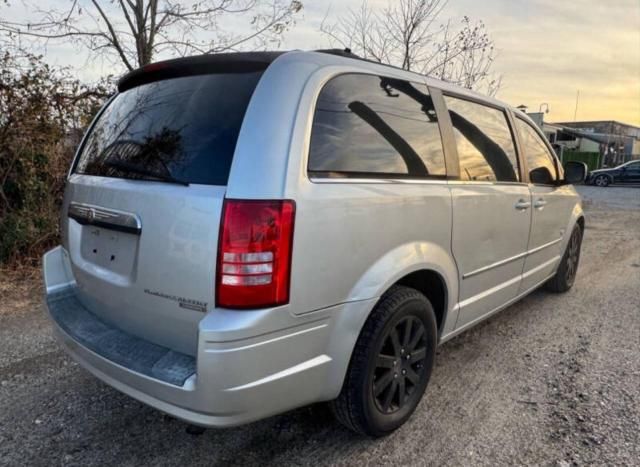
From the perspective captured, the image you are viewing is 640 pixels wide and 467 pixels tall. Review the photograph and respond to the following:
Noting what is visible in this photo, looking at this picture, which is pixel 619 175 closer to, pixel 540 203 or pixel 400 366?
pixel 540 203

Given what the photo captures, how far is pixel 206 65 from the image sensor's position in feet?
6.92

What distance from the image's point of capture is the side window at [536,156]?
3.72m

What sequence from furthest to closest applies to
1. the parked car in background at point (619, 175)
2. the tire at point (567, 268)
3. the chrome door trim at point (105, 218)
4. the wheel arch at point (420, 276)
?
the parked car in background at point (619, 175)
the tire at point (567, 268)
the wheel arch at point (420, 276)
the chrome door trim at point (105, 218)

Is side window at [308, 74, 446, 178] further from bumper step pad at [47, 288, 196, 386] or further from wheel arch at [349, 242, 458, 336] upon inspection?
bumper step pad at [47, 288, 196, 386]

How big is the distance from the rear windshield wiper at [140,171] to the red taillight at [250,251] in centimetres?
32

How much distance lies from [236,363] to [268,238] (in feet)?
1.58

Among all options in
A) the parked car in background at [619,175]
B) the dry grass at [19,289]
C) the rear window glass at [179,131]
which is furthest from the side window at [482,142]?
the parked car in background at [619,175]

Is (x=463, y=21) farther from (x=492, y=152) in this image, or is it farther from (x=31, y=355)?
(x=31, y=355)

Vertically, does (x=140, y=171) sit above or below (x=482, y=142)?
below

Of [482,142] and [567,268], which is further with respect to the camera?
[567,268]

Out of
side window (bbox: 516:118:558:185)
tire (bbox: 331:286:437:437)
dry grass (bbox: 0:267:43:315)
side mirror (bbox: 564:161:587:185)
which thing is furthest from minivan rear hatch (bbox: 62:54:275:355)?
side mirror (bbox: 564:161:587:185)

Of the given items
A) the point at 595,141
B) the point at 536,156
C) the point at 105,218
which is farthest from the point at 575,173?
the point at 595,141

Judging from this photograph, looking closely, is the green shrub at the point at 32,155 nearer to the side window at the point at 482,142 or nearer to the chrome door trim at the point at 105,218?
the chrome door trim at the point at 105,218

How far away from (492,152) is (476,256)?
827mm
